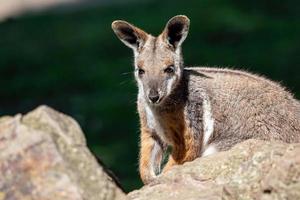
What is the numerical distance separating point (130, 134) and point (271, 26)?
7.07 meters

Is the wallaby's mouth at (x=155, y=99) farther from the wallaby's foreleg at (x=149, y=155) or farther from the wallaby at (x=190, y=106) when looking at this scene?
the wallaby's foreleg at (x=149, y=155)

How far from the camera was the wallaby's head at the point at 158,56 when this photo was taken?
9.89 meters

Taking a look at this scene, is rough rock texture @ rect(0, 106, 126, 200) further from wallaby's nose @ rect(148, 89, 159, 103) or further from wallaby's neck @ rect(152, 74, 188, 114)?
wallaby's neck @ rect(152, 74, 188, 114)

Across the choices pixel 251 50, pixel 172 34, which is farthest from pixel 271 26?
pixel 172 34

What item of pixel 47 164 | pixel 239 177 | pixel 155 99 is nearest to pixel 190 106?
pixel 155 99

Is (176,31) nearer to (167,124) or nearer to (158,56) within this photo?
(158,56)

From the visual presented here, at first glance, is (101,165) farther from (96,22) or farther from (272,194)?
(96,22)

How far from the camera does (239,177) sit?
6965 mm

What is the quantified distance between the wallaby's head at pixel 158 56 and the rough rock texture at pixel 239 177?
223 centimetres

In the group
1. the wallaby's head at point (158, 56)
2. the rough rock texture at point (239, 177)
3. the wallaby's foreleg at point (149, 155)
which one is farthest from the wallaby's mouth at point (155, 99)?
the rough rock texture at point (239, 177)

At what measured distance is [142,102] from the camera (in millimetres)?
10133

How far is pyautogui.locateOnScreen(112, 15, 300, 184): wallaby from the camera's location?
9.86 metres

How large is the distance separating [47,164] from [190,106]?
3.38 meters

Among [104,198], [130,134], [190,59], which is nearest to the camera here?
[104,198]
